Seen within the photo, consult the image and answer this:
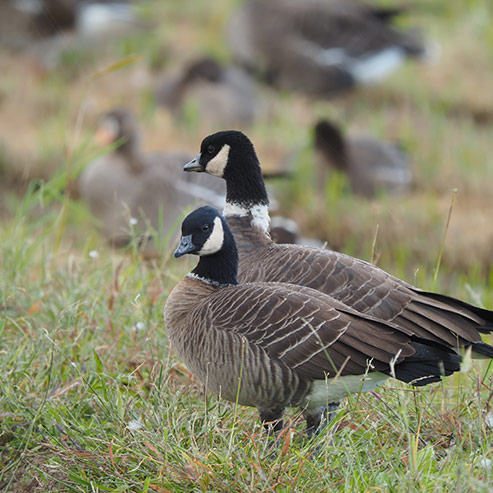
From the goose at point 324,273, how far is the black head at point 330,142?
13.7ft

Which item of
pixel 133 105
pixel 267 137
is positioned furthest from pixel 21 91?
pixel 267 137

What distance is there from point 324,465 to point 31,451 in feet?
3.41

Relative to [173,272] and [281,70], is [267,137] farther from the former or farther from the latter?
[173,272]

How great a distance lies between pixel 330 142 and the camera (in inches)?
337

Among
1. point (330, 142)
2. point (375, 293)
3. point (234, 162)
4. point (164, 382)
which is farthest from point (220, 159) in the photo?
point (330, 142)

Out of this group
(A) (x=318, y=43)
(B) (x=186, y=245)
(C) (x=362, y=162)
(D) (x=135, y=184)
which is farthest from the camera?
(A) (x=318, y=43)

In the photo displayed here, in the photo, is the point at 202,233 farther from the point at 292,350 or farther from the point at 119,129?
the point at 119,129

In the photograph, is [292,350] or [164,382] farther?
[164,382]

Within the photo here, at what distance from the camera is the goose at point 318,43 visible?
36.8ft

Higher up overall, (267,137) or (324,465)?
(324,465)

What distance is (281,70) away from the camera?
11.5 m

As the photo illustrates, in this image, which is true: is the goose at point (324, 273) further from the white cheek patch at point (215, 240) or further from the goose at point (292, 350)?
the white cheek patch at point (215, 240)

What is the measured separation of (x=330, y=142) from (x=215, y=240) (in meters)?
5.27

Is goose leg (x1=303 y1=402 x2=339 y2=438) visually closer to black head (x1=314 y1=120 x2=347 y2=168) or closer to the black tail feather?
the black tail feather
